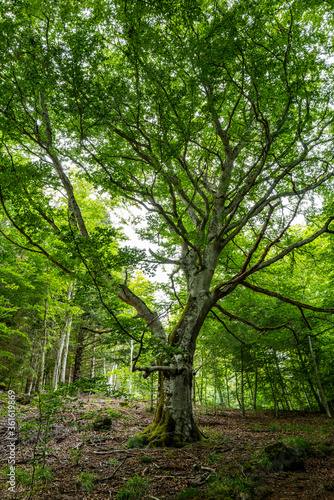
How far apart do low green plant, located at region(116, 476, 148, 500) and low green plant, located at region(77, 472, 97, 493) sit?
45 centimetres

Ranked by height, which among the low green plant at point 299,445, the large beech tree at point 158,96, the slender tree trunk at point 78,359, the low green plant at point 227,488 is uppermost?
the large beech tree at point 158,96

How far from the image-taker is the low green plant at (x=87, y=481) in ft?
10.3

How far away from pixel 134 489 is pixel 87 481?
67 centimetres

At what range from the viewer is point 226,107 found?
6465 mm

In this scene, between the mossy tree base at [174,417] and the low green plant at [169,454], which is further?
the mossy tree base at [174,417]

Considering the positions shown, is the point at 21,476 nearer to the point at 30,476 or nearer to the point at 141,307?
the point at 30,476

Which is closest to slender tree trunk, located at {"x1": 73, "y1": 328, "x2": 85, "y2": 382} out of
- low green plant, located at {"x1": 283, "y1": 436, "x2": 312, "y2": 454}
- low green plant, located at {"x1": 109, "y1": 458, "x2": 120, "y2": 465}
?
low green plant, located at {"x1": 109, "y1": 458, "x2": 120, "y2": 465}

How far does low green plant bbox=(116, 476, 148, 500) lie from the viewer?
2.84 meters

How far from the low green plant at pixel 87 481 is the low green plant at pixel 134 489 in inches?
17.8

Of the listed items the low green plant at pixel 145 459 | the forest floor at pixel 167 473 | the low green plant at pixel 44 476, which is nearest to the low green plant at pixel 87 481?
the forest floor at pixel 167 473

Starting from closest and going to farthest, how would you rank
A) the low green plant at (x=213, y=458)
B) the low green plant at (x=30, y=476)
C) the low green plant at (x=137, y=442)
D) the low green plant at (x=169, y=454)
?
the low green plant at (x=30, y=476), the low green plant at (x=213, y=458), the low green plant at (x=169, y=454), the low green plant at (x=137, y=442)

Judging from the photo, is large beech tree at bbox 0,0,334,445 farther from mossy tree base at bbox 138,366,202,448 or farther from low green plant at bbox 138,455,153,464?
low green plant at bbox 138,455,153,464

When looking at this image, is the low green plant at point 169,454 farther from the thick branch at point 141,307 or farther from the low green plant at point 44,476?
the thick branch at point 141,307

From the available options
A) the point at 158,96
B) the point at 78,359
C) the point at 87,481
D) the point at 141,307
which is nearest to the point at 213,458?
the point at 87,481
